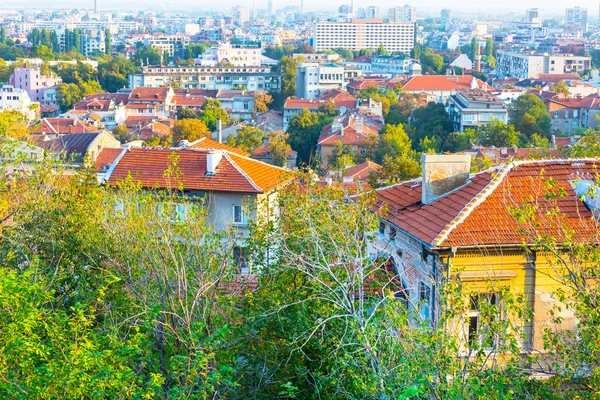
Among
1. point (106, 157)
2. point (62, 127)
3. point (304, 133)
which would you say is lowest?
point (304, 133)

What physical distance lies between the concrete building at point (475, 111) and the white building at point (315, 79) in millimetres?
32714

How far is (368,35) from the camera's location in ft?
635

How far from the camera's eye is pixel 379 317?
883cm

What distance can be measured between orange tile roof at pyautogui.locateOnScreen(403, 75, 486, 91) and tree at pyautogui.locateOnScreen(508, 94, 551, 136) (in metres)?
23.6

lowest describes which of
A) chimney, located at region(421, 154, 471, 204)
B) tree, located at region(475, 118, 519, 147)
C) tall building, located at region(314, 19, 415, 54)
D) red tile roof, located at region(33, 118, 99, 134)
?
red tile roof, located at region(33, 118, 99, 134)

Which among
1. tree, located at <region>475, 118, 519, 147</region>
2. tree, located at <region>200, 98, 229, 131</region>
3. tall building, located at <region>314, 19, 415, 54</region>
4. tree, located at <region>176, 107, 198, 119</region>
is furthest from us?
tall building, located at <region>314, 19, 415, 54</region>

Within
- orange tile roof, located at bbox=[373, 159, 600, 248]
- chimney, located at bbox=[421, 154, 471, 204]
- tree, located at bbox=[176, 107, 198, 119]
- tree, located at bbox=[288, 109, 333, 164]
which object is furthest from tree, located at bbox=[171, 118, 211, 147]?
orange tile roof, located at bbox=[373, 159, 600, 248]

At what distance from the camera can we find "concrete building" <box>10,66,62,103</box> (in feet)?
313

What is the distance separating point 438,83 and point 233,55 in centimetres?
5461

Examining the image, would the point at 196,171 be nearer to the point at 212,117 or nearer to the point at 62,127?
the point at 62,127

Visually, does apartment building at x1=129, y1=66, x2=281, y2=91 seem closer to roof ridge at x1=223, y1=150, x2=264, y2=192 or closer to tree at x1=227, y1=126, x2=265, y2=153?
tree at x1=227, y1=126, x2=265, y2=153

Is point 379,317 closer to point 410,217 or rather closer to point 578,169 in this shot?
point 410,217

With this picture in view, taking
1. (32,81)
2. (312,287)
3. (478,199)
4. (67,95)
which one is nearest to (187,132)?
(67,95)

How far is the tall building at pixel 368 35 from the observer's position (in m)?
191
